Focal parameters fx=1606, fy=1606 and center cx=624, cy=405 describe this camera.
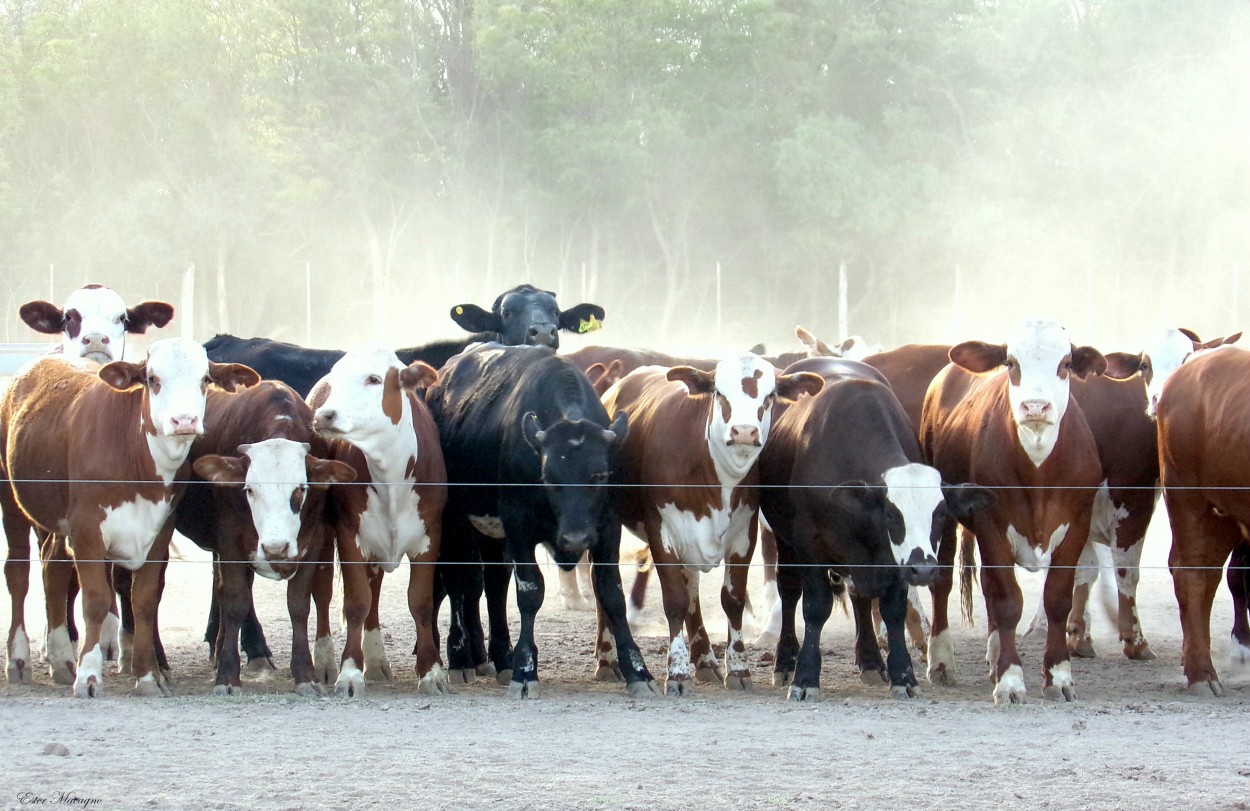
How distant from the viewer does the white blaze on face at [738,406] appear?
29.7 feet

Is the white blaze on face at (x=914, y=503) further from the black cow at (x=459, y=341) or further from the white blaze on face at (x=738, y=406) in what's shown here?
the black cow at (x=459, y=341)

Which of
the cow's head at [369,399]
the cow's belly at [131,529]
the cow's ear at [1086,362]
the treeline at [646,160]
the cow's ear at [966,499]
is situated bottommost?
the cow's belly at [131,529]

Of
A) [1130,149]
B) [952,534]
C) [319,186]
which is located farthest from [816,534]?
[1130,149]

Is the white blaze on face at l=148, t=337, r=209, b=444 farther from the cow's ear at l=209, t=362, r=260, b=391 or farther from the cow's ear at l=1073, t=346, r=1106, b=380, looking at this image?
the cow's ear at l=1073, t=346, r=1106, b=380

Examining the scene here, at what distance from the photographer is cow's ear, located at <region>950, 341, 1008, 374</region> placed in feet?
30.4

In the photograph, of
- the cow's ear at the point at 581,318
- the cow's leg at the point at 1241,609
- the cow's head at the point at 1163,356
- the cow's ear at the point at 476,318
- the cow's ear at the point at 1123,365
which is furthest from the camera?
the cow's ear at the point at 581,318

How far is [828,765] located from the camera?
685cm

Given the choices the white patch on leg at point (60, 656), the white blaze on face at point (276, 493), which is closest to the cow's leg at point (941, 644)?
the white blaze on face at point (276, 493)

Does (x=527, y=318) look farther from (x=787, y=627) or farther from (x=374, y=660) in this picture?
(x=787, y=627)

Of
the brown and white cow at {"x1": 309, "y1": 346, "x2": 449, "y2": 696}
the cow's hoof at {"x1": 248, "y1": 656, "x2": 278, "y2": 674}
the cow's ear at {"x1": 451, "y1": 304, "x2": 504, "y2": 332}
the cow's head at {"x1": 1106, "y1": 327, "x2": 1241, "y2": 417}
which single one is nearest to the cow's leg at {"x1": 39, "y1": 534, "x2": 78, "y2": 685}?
the cow's hoof at {"x1": 248, "y1": 656, "x2": 278, "y2": 674}

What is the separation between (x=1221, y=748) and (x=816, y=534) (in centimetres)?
250

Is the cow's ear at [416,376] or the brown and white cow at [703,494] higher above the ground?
the cow's ear at [416,376]

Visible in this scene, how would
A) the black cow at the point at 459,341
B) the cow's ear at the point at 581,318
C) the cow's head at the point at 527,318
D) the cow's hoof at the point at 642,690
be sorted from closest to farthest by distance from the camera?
1. the cow's hoof at the point at 642,690
2. the black cow at the point at 459,341
3. the cow's head at the point at 527,318
4. the cow's ear at the point at 581,318

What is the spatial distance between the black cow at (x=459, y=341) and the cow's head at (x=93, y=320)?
830 millimetres
